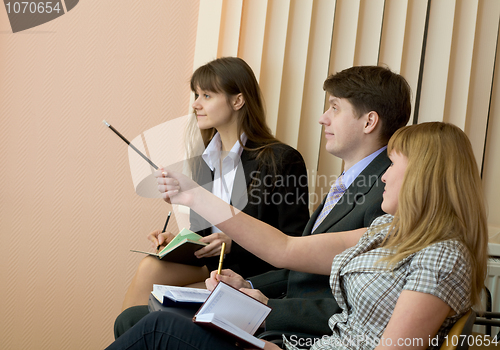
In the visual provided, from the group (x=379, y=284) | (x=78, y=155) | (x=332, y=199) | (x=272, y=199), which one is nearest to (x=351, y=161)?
(x=332, y=199)

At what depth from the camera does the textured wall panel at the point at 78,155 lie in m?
2.29

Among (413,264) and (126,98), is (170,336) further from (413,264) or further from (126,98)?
(126,98)

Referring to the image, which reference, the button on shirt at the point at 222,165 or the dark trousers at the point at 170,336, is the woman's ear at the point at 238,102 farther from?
the dark trousers at the point at 170,336

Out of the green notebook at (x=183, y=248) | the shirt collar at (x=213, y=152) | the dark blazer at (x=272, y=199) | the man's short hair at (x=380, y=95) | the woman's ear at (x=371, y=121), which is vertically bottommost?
the green notebook at (x=183, y=248)

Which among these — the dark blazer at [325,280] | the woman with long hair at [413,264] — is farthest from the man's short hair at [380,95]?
the woman with long hair at [413,264]

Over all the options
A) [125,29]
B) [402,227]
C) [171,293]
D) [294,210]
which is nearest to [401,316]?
[402,227]

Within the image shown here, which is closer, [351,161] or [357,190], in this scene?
[357,190]

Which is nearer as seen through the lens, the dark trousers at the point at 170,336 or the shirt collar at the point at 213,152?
the dark trousers at the point at 170,336

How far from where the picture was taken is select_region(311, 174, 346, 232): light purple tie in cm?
158

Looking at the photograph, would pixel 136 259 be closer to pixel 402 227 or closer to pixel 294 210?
pixel 294 210

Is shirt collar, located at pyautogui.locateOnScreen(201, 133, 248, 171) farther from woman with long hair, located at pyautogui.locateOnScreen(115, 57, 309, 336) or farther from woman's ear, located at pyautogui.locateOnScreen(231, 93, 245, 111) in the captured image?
woman's ear, located at pyautogui.locateOnScreen(231, 93, 245, 111)

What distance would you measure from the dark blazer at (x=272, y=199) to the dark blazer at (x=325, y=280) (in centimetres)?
39

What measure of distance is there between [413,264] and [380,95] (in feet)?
2.49

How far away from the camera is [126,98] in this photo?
92.1 inches
